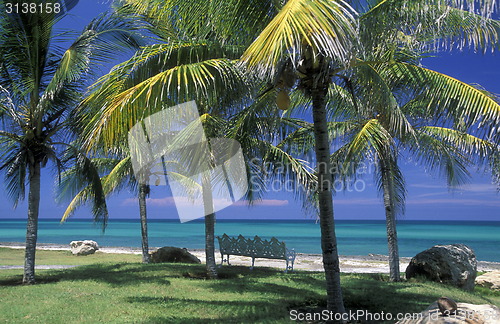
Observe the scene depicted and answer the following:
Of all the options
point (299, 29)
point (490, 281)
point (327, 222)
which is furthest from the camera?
point (490, 281)

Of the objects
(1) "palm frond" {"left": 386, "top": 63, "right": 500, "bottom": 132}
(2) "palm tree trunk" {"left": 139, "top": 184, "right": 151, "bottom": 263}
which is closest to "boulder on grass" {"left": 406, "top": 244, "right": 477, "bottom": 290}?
(1) "palm frond" {"left": 386, "top": 63, "right": 500, "bottom": 132}

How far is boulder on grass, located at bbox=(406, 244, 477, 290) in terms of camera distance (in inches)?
390

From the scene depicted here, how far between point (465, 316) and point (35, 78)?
29.8 ft

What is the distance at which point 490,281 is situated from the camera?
36.9 feet

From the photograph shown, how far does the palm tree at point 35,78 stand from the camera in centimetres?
871

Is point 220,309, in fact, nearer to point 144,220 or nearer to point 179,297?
point 179,297

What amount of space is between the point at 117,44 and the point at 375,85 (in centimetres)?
565

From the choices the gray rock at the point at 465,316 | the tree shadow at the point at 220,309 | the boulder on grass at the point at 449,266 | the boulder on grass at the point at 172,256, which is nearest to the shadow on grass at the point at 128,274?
the tree shadow at the point at 220,309

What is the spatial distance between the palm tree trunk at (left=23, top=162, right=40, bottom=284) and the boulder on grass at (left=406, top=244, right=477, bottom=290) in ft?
29.5

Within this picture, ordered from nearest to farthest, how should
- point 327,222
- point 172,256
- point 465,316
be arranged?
point 465,316 → point 327,222 → point 172,256

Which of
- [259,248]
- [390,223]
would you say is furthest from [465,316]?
[259,248]

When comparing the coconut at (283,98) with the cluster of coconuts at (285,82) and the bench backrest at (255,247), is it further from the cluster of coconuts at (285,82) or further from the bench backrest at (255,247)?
the bench backrest at (255,247)

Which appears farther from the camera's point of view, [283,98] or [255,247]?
[255,247]

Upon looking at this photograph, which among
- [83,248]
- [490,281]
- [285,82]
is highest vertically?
[285,82]
